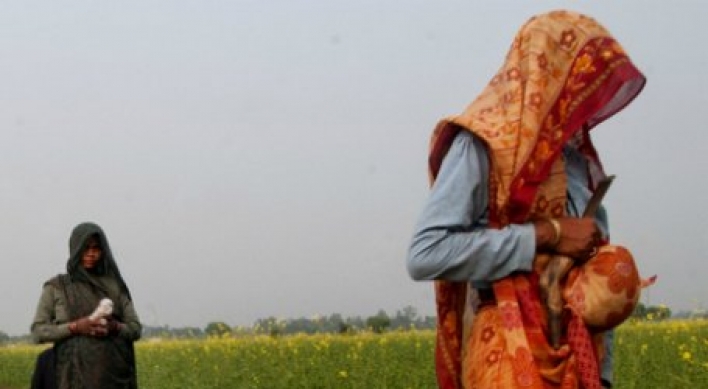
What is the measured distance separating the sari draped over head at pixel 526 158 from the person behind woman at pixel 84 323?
4.54 meters

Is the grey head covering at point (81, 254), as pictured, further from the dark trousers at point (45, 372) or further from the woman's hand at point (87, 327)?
the dark trousers at point (45, 372)

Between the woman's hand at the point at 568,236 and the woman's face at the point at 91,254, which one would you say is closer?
the woman's hand at the point at 568,236

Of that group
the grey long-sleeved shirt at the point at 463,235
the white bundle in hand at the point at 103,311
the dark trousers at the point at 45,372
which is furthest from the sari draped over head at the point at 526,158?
the dark trousers at the point at 45,372

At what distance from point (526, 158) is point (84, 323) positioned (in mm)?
4797

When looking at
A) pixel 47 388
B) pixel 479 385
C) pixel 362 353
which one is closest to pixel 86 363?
pixel 47 388

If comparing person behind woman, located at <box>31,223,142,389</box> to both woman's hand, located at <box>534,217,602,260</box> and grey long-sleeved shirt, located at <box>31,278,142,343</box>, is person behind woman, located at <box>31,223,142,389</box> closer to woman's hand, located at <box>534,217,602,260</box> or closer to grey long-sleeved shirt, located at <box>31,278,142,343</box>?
grey long-sleeved shirt, located at <box>31,278,142,343</box>

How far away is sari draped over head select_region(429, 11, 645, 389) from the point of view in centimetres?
263

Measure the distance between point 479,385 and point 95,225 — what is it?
15.6 ft

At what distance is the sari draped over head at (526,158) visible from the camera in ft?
8.64

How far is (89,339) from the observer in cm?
707

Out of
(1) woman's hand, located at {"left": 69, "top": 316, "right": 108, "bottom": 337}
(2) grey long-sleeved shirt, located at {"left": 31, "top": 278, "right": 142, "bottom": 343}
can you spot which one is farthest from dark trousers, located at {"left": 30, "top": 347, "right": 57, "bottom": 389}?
(1) woman's hand, located at {"left": 69, "top": 316, "right": 108, "bottom": 337}

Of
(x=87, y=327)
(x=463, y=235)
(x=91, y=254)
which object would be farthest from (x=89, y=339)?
(x=463, y=235)

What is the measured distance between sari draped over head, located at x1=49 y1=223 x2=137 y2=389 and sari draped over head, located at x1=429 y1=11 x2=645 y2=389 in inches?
179

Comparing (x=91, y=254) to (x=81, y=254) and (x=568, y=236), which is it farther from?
(x=568, y=236)
